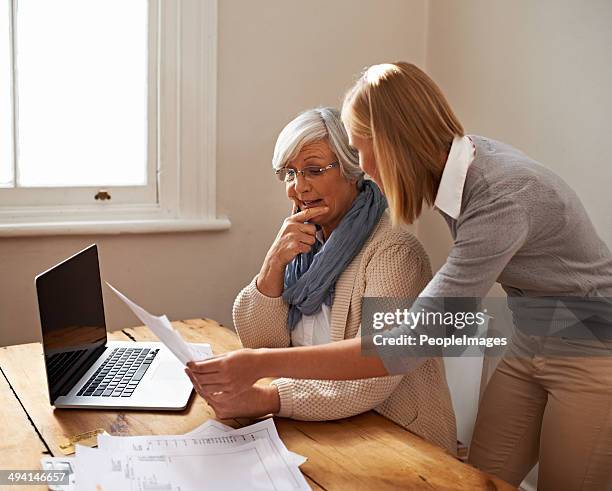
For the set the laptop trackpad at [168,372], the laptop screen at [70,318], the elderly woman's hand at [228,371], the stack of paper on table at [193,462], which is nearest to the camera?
the stack of paper on table at [193,462]

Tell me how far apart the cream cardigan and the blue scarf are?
19 millimetres

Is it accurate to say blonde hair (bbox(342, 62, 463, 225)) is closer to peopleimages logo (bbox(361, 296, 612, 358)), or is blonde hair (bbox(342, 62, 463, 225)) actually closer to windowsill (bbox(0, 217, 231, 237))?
peopleimages logo (bbox(361, 296, 612, 358))

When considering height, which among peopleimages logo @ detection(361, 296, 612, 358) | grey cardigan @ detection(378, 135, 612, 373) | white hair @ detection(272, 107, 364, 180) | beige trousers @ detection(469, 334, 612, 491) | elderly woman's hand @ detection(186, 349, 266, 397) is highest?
white hair @ detection(272, 107, 364, 180)

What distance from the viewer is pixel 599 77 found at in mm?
2125

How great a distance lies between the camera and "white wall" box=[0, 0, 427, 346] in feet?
8.32

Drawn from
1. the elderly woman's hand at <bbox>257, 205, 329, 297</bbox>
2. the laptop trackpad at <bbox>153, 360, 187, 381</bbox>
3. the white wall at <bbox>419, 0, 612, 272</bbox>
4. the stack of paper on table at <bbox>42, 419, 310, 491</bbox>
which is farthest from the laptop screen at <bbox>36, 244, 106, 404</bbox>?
the white wall at <bbox>419, 0, 612, 272</bbox>

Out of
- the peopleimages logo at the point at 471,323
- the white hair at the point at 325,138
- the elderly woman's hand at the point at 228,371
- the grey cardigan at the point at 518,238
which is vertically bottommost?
the elderly woman's hand at the point at 228,371

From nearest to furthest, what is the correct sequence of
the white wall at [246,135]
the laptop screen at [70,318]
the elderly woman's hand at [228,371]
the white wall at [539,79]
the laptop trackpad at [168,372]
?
the elderly woman's hand at [228,371], the laptop screen at [70,318], the laptop trackpad at [168,372], the white wall at [539,79], the white wall at [246,135]

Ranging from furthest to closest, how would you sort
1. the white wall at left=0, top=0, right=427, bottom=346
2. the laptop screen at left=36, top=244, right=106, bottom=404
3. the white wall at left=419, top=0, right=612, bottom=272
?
the white wall at left=0, top=0, right=427, bottom=346
the white wall at left=419, top=0, right=612, bottom=272
the laptop screen at left=36, top=244, right=106, bottom=404

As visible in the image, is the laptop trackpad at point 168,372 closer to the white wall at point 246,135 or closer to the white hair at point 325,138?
the white hair at point 325,138

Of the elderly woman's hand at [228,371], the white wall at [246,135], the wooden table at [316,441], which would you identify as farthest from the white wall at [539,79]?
the elderly woman's hand at [228,371]

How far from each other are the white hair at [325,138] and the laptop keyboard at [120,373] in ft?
1.90

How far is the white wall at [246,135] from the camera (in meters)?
2.54

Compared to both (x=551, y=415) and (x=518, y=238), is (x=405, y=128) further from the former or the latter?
(x=551, y=415)
